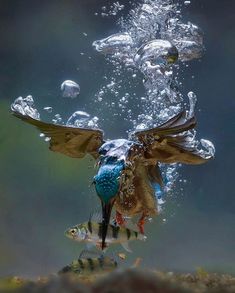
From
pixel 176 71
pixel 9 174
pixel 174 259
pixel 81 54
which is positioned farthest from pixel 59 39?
pixel 174 259

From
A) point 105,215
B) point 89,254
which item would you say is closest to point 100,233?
point 89,254

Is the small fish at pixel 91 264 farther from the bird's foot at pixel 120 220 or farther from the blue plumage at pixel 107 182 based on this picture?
the blue plumage at pixel 107 182

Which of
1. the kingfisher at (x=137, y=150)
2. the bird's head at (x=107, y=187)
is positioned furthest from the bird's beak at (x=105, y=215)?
the kingfisher at (x=137, y=150)

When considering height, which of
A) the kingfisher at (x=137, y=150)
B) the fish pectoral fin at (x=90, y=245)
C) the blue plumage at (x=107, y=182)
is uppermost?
the kingfisher at (x=137, y=150)

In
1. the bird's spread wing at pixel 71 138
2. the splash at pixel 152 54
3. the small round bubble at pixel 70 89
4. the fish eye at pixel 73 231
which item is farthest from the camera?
the small round bubble at pixel 70 89

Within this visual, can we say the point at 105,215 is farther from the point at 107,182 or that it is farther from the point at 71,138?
the point at 71,138

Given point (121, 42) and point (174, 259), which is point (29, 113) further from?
point (174, 259)

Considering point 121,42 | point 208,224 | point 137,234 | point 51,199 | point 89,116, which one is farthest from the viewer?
point 51,199

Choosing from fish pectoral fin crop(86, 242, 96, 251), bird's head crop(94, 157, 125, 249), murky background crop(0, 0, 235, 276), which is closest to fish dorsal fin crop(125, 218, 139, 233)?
fish pectoral fin crop(86, 242, 96, 251)
